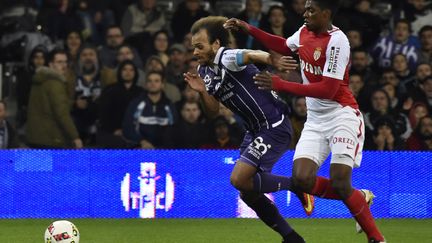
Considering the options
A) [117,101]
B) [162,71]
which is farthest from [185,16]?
[117,101]

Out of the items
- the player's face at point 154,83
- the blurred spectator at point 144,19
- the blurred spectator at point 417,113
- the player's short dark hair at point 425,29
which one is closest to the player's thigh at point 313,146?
the player's face at point 154,83

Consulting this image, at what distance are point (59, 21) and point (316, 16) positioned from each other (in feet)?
26.0

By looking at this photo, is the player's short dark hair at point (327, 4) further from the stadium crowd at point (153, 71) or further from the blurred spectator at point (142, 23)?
the blurred spectator at point (142, 23)

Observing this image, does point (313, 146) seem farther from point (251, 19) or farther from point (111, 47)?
point (111, 47)

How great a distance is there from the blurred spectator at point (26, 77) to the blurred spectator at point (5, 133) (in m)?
0.92

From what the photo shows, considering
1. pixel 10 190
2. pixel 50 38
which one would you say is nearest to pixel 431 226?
pixel 10 190

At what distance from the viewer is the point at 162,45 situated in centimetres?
1562

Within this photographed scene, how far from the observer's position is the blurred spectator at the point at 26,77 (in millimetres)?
14898

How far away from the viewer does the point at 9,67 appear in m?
15.9

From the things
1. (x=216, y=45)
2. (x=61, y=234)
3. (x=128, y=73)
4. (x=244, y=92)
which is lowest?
(x=61, y=234)

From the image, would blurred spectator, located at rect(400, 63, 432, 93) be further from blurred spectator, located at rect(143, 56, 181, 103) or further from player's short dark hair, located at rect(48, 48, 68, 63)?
player's short dark hair, located at rect(48, 48, 68, 63)

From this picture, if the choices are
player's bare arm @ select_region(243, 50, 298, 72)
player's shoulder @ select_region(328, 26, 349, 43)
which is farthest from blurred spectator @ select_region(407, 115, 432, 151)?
player's bare arm @ select_region(243, 50, 298, 72)

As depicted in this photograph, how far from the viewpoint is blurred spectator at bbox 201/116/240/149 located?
1398cm

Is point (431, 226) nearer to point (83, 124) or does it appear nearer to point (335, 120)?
point (335, 120)
